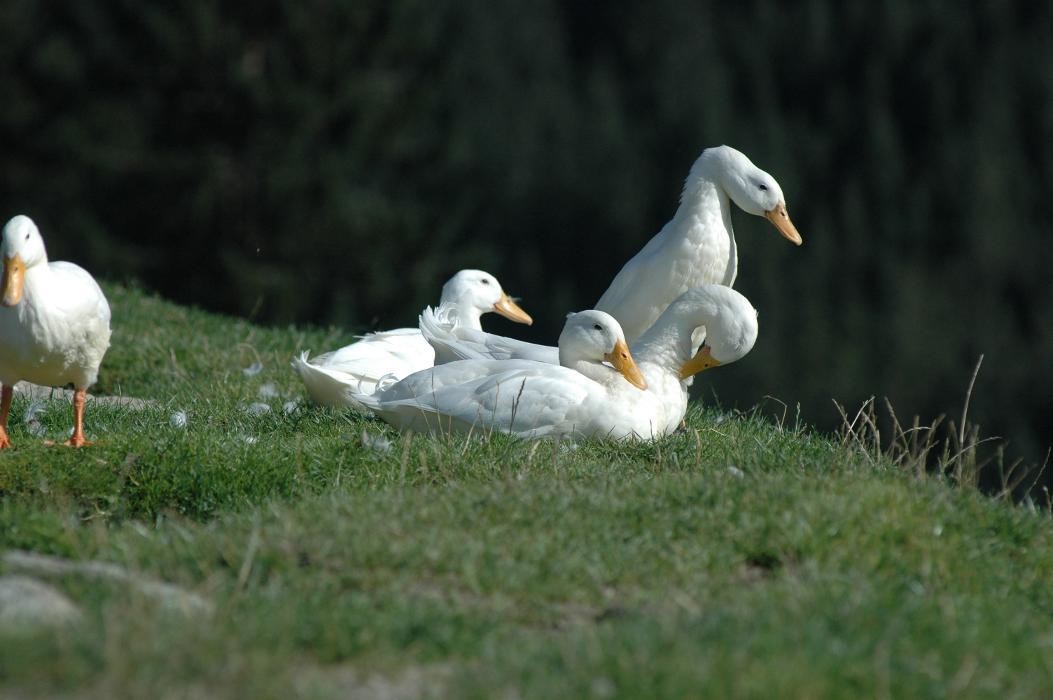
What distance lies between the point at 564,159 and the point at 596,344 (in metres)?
28.4

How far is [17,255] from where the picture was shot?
238 inches

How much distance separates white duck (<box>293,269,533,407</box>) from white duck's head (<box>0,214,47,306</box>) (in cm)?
143

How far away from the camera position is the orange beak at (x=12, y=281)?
19.5ft

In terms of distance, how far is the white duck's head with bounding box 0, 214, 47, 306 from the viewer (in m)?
5.96

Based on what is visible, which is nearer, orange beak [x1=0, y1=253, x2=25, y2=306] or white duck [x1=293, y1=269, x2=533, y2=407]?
orange beak [x1=0, y1=253, x2=25, y2=306]

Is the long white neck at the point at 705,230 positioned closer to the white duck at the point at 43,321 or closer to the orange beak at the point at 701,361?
the orange beak at the point at 701,361

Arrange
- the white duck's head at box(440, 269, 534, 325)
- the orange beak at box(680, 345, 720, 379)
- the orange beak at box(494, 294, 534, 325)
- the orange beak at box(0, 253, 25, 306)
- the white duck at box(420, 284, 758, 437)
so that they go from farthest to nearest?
the orange beak at box(494, 294, 534, 325) < the white duck's head at box(440, 269, 534, 325) < the orange beak at box(680, 345, 720, 379) < the white duck at box(420, 284, 758, 437) < the orange beak at box(0, 253, 25, 306)

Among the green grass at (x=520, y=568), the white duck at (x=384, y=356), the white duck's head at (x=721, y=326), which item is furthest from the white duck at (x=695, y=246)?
the green grass at (x=520, y=568)

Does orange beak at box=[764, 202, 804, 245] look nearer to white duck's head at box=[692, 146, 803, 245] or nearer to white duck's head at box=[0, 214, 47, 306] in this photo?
white duck's head at box=[692, 146, 803, 245]

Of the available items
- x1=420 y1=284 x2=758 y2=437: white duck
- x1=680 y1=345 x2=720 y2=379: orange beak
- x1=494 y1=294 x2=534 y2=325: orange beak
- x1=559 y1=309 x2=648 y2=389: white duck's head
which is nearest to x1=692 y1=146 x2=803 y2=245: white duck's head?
x1=420 y1=284 x2=758 y2=437: white duck

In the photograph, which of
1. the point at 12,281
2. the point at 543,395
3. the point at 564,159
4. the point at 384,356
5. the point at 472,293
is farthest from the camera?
the point at 564,159

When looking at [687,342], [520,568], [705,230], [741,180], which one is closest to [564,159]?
[741,180]

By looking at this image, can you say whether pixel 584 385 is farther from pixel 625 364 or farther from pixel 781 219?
pixel 781 219

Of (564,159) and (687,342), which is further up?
(687,342)
